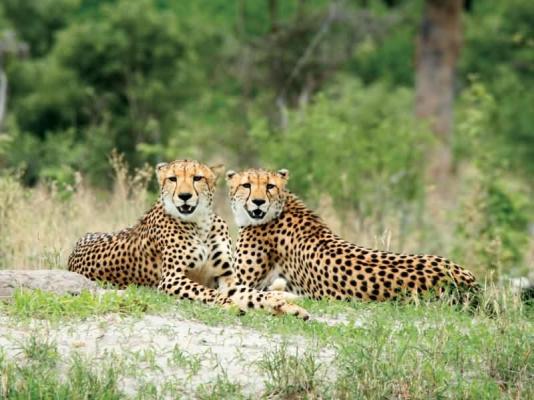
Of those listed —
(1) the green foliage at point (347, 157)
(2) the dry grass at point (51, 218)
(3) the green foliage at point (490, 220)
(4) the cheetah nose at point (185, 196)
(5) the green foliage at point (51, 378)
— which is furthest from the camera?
(1) the green foliage at point (347, 157)

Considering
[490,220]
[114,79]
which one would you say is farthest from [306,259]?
[114,79]

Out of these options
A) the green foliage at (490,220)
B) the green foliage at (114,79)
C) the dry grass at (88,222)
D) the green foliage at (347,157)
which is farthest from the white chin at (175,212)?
the green foliage at (114,79)

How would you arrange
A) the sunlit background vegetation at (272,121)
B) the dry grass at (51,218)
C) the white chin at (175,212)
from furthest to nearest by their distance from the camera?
the sunlit background vegetation at (272,121) < the dry grass at (51,218) < the white chin at (175,212)

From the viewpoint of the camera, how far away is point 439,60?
21.6 meters

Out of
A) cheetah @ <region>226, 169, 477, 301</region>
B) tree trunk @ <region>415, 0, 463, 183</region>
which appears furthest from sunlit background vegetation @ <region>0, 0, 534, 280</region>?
cheetah @ <region>226, 169, 477, 301</region>

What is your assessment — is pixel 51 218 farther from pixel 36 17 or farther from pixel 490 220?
pixel 36 17

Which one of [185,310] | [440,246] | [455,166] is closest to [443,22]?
[455,166]

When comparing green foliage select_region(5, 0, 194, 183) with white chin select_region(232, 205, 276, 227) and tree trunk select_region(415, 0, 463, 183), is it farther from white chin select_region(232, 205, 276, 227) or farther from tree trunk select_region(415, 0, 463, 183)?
white chin select_region(232, 205, 276, 227)

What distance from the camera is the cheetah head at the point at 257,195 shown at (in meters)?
8.94

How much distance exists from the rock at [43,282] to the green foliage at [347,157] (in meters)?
5.32

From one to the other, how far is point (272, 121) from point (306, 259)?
545 inches

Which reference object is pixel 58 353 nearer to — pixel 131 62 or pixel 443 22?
pixel 131 62

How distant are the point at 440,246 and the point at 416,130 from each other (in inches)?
148

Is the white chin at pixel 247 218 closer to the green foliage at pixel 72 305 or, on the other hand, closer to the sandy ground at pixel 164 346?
the green foliage at pixel 72 305
